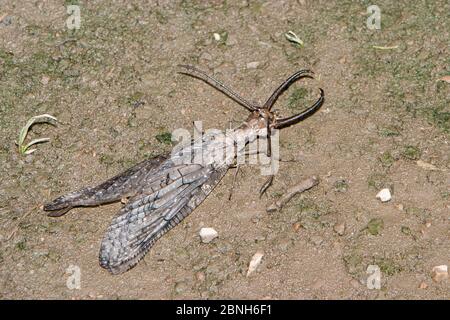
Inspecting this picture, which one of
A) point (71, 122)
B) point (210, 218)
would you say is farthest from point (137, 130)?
point (210, 218)

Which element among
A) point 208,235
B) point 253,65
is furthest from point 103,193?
point 253,65

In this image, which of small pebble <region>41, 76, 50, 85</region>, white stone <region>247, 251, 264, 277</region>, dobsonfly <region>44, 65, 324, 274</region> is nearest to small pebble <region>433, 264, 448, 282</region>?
white stone <region>247, 251, 264, 277</region>

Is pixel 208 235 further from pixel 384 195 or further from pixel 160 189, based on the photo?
pixel 384 195

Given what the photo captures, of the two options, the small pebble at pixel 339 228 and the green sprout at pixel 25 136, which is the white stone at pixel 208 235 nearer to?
the small pebble at pixel 339 228

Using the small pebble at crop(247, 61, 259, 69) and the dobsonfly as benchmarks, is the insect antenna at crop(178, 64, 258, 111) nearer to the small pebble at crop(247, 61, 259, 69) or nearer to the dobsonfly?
the dobsonfly

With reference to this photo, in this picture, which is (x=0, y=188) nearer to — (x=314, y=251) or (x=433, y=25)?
(x=314, y=251)
